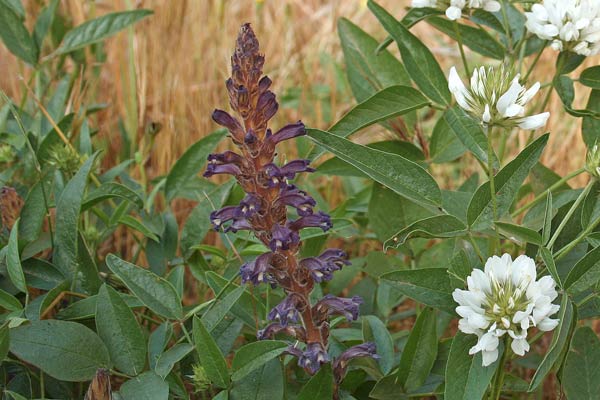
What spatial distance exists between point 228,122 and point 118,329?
1.29 feet

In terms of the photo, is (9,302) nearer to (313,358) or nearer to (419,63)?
(313,358)

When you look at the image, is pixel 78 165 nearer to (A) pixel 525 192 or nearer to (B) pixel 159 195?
(B) pixel 159 195

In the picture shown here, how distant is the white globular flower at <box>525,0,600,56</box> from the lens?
1439 mm

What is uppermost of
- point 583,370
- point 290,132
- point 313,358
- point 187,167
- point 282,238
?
point 290,132

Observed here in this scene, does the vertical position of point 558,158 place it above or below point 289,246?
below

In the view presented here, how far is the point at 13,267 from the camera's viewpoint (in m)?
1.36

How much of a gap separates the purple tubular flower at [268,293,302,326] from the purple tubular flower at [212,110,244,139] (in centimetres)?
25

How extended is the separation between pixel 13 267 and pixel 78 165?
0.39m

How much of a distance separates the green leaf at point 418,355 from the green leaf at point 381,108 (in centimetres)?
34

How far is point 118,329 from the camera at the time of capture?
132cm

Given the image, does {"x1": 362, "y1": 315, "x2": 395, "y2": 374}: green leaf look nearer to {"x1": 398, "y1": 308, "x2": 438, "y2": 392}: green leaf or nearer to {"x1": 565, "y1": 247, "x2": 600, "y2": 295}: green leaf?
{"x1": 398, "y1": 308, "x2": 438, "y2": 392}: green leaf

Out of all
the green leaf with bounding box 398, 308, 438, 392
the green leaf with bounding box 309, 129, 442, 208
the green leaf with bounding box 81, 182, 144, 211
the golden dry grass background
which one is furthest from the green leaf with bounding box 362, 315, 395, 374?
the golden dry grass background

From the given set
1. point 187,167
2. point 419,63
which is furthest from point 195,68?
point 419,63

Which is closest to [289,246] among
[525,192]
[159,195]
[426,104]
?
[426,104]
